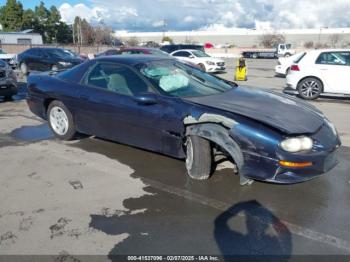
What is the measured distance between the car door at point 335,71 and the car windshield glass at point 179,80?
6.01 meters

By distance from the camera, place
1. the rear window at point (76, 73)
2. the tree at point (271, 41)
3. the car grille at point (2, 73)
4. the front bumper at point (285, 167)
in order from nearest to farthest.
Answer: the front bumper at point (285, 167) → the rear window at point (76, 73) → the car grille at point (2, 73) → the tree at point (271, 41)

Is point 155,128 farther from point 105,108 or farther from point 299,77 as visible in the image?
point 299,77

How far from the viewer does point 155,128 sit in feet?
15.4

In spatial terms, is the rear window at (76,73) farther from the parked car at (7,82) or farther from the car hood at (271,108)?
the parked car at (7,82)

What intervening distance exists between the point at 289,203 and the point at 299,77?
7816mm

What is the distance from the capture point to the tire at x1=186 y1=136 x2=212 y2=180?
431cm

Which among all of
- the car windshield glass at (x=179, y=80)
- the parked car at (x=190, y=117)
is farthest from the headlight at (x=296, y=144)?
the car windshield glass at (x=179, y=80)

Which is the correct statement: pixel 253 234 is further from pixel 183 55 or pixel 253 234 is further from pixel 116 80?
pixel 183 55

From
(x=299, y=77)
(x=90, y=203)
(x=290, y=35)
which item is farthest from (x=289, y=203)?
(x=290, y=35)

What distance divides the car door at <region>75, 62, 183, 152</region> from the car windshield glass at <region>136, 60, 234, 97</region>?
17 centimetres

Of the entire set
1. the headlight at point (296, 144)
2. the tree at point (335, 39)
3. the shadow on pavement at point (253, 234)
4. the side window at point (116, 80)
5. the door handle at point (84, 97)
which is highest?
the tree at point (335, 39)

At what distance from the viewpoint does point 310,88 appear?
10.9m

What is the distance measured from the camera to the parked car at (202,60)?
2039 cm

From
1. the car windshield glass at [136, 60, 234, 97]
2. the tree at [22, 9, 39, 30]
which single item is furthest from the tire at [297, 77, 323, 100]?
the tree at [22, 9, 39, 30]
